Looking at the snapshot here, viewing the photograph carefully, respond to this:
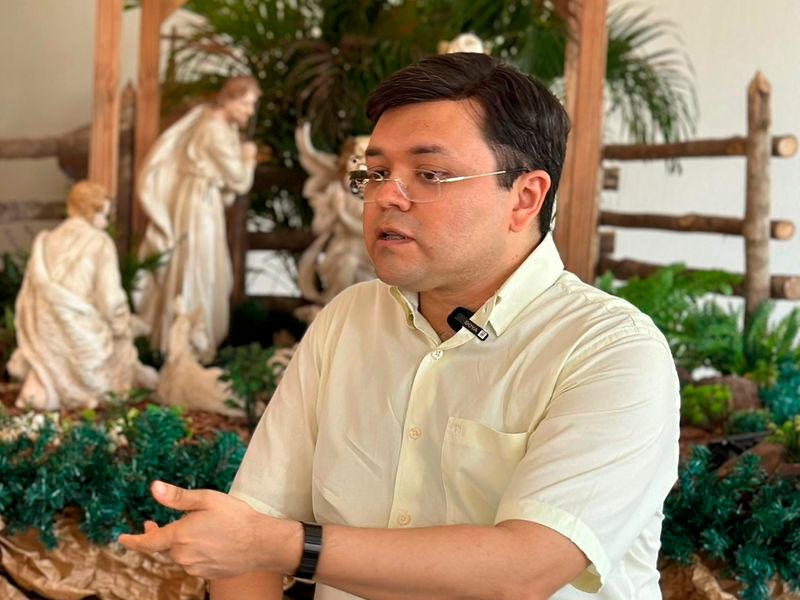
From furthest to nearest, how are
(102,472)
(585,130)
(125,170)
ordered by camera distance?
(125,170)
(585,130)
(102,472)

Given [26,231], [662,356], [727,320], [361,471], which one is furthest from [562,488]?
[26,231]

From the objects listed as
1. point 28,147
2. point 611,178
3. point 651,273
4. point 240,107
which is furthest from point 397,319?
point 611,178

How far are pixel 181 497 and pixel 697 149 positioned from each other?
5052 mm

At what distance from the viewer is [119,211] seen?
629cm

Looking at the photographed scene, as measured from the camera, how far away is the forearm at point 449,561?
1.52 metres

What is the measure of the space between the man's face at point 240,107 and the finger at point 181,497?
4339 millimetres

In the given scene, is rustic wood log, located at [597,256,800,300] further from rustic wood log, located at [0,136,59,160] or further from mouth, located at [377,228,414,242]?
mouth, located at [377,228,414,242]

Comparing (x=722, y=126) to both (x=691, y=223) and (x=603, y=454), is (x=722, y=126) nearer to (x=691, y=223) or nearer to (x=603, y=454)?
(x=691, y=223)

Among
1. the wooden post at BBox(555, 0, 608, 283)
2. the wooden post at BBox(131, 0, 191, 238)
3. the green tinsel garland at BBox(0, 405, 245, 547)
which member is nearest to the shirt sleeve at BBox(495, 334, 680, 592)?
the green tinsel garland at BBox(0, 405, 245, 547)

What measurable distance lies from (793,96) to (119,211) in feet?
13.4

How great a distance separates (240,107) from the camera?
5.64 meters

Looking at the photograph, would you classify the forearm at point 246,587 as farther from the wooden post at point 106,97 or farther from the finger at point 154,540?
the wooden post at point 106,97

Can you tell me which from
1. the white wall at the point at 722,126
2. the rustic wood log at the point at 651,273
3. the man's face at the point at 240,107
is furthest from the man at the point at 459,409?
the white wall at the point at 722,126

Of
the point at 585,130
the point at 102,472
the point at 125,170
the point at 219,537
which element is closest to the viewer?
the point at 219,537
